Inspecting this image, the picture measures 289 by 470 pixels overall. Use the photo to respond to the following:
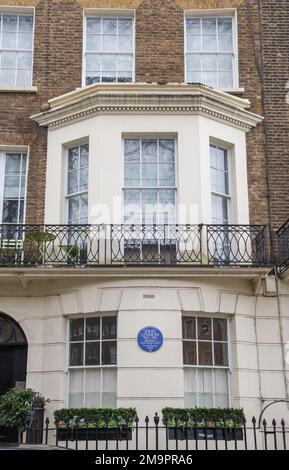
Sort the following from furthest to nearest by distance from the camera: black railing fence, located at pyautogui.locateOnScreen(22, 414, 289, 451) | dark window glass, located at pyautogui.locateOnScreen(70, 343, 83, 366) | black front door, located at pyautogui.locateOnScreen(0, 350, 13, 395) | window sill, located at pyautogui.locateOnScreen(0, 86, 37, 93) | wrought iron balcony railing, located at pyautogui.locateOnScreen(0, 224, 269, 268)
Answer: window sill, located at pyautogui.locateOnScreen(0, 86, 37, 93) → black front door, located at pyautogui.locateOnScreen(0, 350, 13, 395) → wrought iron balcony railing, located at pyautogui.locateOnScreen(0, 224, 269, 268) → dark window glass, located at pyautogui.locateOnScreen(70, 343, 83, 366) → black railing fence, located at pyautogui.locateOnScreen(22, 414, 289, 451)

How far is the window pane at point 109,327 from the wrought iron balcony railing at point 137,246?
1071 millimetres

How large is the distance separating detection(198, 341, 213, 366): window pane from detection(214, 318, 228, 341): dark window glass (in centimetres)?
24

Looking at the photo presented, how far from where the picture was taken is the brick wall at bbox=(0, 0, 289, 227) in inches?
560

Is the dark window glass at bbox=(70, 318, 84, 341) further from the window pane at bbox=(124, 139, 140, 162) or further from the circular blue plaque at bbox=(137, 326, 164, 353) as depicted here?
the window pane at bbox=(124, 139, 140, 162)

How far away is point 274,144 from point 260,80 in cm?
157

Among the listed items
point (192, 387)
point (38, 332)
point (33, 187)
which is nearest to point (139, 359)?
point (192, 387)

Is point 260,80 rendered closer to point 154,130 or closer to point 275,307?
point 154,130

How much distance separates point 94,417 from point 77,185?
4.84m

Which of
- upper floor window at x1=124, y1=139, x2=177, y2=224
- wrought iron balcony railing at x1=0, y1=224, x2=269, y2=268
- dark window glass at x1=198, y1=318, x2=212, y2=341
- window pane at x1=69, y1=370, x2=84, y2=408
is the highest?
upper floor window at x1=124, y1=139, x2=177, y2=224

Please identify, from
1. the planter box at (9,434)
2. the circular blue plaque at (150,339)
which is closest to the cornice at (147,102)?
the circular blue plaque at (150,339)

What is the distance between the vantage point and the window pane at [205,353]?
1273cm

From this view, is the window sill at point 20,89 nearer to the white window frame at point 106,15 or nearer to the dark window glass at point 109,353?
the white window frame at point 106,15

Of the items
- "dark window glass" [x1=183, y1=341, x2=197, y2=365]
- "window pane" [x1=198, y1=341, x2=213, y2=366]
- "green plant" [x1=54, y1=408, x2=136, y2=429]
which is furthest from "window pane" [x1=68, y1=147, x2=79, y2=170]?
"green plant" [x1=54, y1=408, x2=136, y2=429]

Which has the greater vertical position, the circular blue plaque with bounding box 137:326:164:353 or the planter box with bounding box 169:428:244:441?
the circular blue plaque with bounding box 137:326:164:353
